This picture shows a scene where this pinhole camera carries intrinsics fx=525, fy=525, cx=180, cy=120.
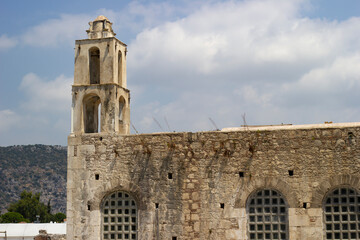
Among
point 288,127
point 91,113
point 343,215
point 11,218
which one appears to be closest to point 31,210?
point 11,218

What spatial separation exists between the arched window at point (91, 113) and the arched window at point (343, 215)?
9.09 metres

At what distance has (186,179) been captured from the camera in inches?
693

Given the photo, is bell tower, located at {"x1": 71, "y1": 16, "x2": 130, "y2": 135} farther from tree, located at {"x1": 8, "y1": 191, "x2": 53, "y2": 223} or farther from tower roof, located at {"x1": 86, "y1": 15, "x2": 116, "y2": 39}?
tree, located at {"x1": 8, "y1": 191, "x2": 53, "y2": 223}

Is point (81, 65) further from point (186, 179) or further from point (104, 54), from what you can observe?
point (186, 179)

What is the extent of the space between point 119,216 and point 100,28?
23.2ft

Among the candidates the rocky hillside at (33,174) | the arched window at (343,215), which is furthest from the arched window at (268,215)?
the rocky hillside at (33,174)

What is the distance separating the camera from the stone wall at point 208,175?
16.5 m

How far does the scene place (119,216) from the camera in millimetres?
18109

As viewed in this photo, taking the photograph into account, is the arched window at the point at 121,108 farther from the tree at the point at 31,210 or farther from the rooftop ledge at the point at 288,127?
the tree at the point at 31,210

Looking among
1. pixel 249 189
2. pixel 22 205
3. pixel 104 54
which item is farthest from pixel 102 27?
pixel 22 205

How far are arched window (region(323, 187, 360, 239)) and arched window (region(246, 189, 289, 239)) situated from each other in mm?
1314

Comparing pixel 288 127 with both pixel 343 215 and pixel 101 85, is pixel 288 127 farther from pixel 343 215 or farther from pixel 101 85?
pixel 101 85

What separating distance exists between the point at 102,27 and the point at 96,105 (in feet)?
9.87

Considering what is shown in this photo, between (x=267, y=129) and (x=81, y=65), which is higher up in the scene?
(x=81, y=65)
